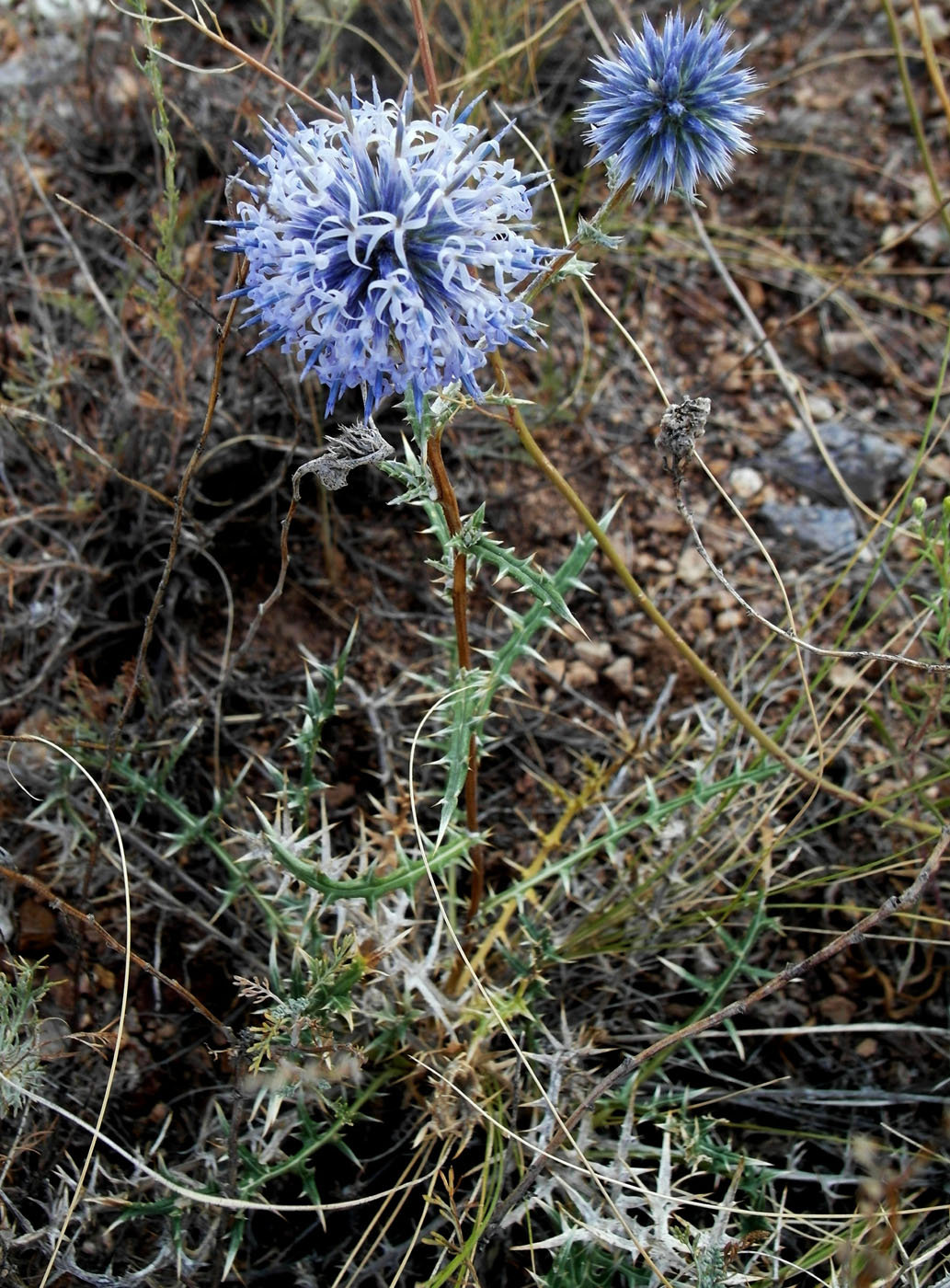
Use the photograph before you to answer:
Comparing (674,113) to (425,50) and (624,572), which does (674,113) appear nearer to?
(425,50)

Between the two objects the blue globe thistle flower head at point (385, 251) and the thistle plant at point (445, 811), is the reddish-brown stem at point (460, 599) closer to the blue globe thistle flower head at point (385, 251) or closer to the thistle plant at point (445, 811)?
the thistle plant at point (445, 811)

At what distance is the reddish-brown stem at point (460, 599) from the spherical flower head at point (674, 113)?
565mm

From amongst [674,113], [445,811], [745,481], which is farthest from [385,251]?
[745,481]

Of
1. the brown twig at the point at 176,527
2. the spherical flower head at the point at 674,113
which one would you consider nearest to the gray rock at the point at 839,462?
the spherical flower head at the point at 674,113

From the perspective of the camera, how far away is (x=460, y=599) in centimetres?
201

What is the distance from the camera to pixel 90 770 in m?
2.67

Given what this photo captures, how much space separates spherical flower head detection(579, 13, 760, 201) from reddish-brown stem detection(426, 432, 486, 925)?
22.2 inches

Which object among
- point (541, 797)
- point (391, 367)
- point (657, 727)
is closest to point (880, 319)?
point (657, 727)

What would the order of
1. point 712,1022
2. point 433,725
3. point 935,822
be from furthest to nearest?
point 433,725 → point 935,822 → point 712,1022

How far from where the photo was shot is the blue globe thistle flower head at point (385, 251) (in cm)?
159

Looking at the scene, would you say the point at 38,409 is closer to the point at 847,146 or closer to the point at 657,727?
the point at 657,727

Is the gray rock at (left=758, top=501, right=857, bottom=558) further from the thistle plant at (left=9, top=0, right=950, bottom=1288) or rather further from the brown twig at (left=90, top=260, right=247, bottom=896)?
the brown twig at (left=90, top=260, right=247, bottom=896)

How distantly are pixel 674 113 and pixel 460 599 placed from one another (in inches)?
35.6

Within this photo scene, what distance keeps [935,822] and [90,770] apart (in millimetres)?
2138
